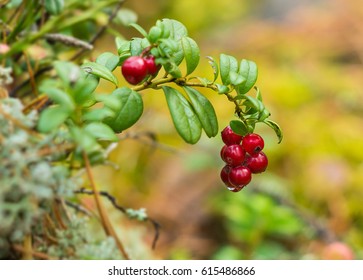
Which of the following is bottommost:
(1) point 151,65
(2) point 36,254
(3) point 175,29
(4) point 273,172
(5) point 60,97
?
(2) point 36,254

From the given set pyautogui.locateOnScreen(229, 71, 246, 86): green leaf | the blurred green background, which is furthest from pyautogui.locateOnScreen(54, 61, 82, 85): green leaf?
the blurred green background

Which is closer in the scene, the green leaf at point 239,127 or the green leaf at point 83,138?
the green leaf at point 83,138

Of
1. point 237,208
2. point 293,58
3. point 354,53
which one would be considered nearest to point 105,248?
point 237,208

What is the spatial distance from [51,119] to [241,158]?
0.29 m

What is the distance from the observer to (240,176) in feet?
2.48

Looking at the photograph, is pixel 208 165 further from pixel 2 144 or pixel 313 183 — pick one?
pixel 2 144

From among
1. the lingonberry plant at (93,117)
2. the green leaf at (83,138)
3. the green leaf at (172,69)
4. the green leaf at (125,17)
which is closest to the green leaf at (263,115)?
the lingonberry plant at (93,117)

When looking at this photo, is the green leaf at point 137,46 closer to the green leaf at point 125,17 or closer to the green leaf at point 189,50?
the green leaf at point 189,50

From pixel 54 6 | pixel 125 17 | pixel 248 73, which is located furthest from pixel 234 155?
pixel 125 17

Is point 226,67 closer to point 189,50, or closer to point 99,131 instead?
point 189,50

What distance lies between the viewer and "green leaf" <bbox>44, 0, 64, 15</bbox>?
871 millimetres

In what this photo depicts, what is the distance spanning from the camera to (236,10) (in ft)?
13.0

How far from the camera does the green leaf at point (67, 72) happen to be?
0.62 meters

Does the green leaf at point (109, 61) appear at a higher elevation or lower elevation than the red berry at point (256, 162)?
higher
